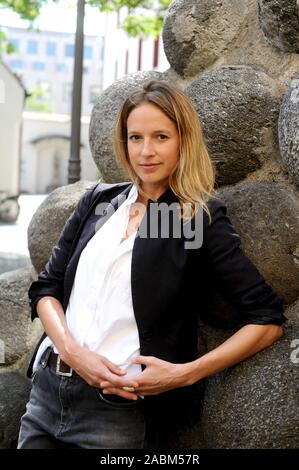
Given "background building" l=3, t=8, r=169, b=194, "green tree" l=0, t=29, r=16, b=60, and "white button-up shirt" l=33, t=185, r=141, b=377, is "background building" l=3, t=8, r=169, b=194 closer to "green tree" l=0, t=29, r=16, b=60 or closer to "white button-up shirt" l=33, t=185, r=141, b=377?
"green tree" l=0, t=29, r=16, b=60

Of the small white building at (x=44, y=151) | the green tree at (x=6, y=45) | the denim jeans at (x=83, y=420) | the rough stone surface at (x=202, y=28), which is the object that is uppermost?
the rough stone surface at (x=202, y=28)

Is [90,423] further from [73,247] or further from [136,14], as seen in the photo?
[136,14]

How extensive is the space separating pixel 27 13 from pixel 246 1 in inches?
287

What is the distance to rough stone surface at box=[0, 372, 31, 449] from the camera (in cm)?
230

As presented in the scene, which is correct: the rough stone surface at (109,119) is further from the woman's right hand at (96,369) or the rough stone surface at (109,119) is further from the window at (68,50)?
the window at (68,50)

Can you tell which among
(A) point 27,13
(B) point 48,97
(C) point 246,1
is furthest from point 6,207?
(B) point 48,97

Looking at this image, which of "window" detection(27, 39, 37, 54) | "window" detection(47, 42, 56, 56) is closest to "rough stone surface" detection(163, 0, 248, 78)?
"window" detection(47, 42, 56, 56)

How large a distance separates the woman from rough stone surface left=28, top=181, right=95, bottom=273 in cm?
64

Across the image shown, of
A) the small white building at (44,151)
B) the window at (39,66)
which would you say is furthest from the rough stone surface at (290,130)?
the window at (39,66)

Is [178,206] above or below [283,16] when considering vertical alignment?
below

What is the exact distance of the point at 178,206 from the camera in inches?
72.0

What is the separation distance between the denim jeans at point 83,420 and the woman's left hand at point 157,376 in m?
0.08

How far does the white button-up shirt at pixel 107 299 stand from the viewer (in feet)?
5.90

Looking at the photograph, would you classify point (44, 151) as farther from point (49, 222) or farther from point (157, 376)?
point (157, 376)
